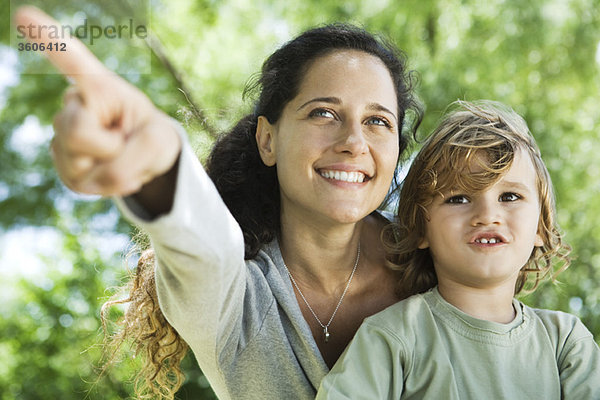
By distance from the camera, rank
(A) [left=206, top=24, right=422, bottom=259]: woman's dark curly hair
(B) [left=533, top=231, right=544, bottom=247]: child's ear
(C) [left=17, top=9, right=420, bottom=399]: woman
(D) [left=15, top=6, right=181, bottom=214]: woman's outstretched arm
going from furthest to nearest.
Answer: (A) [left=206, top=24, right=422, bottom=259]: woman's dark curly hair, (B) [left=533, top=231, right=544, bottom=247]: child's ear, (C) [left=17, top=9, right=420, bottom=399]: woman, (D) [left=15, top=6, right=181, bottom=214]: woman's outstretched arm

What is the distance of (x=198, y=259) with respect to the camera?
1.35 meters

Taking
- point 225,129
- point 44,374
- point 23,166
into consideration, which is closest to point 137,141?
point 225,129

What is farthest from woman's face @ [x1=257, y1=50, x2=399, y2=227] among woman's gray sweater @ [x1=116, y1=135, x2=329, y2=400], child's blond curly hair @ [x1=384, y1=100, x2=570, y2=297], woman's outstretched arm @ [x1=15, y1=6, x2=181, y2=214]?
woman's outstretched arm @ [x1=15, y1=6, x2=181, y2=214]

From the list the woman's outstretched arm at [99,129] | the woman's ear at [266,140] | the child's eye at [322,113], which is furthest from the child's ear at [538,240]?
the woman's outstretched arm at [99,129]

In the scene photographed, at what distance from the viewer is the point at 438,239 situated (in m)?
A: 1.89

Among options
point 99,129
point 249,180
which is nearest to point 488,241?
point 249,180

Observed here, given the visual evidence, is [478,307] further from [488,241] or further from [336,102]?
[336,102]

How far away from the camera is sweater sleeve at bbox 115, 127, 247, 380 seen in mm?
Result: 1188

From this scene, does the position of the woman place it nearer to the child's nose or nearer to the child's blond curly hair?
the child's blond curly hair

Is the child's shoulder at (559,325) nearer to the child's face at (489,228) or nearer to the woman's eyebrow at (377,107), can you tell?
the child's face at (489,228)

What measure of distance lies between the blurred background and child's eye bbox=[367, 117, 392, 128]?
2692 mm

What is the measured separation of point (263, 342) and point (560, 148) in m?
3.46

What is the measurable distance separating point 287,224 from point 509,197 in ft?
2.10

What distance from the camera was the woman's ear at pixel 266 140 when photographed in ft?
7.02
